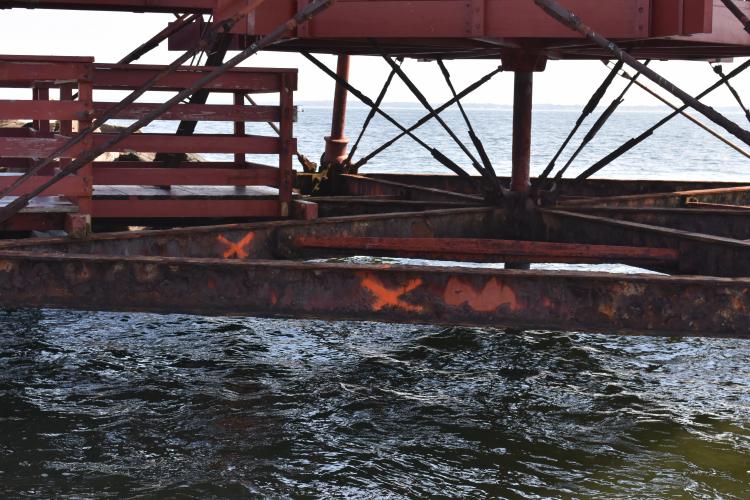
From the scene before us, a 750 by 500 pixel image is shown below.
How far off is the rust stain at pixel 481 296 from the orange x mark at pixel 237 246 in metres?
2.79

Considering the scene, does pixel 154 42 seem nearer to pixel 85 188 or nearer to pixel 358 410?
pixel 85 188

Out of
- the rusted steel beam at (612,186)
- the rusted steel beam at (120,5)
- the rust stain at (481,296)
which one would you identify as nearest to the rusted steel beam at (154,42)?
the rusted steel beam at (120,5)

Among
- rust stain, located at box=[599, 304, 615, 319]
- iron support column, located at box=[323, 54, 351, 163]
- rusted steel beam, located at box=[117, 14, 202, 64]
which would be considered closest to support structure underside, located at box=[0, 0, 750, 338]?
rust stain, located at box=[599, 304, 615, 319]

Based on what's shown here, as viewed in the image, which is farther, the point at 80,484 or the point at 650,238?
the point at 650,238

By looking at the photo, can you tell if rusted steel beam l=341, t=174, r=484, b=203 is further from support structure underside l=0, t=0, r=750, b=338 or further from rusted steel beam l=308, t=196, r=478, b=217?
rusted steel beam l=308, t=196, r=478, b=217

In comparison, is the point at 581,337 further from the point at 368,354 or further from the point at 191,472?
the point at 191,472

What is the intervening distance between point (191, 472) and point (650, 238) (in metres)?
5.11

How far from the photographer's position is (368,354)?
10.9 meters

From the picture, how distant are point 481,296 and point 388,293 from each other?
60 cm

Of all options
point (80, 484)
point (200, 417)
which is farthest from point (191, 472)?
point (200, 417)

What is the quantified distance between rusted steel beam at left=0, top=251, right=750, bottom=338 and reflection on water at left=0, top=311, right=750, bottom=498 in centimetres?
112

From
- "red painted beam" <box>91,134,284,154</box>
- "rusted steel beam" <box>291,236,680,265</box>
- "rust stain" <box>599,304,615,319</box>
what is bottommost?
"rust stain" <box>599,304,615,319</box>

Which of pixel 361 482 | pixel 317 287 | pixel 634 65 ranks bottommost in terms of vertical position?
pixel 361 482

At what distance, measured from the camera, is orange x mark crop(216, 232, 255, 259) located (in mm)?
9195
